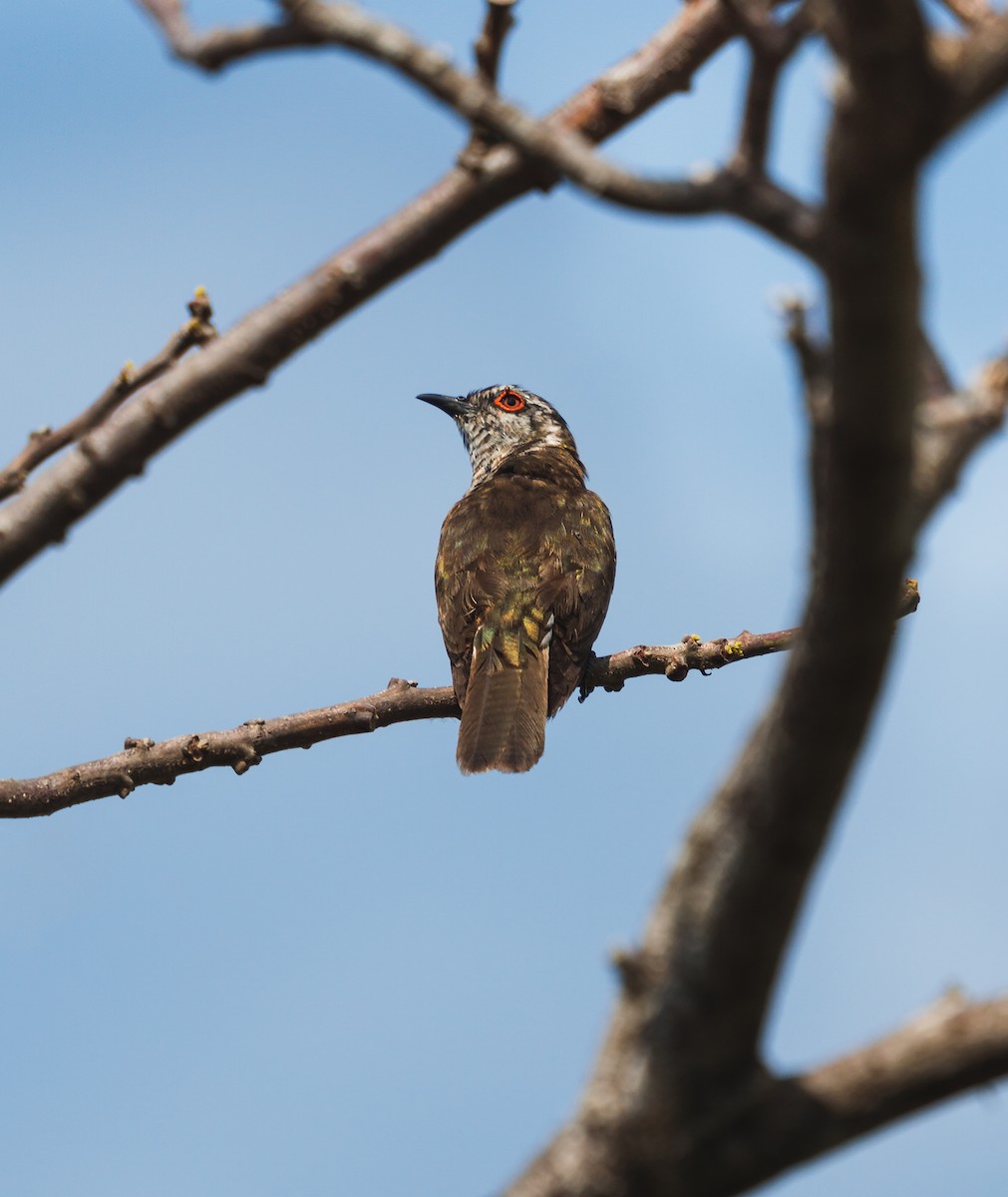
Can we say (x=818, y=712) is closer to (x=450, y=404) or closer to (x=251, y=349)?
(x=251, y=349)

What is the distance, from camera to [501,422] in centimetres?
1083

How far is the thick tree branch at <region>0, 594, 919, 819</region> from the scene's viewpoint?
14.1 feet

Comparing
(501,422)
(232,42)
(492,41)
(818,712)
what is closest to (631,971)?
(818,712)

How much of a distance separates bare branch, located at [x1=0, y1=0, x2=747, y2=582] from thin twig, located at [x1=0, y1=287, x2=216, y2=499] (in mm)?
216

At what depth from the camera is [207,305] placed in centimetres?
306

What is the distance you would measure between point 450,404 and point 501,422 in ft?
1.58

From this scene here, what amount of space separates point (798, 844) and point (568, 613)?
5.51 meters

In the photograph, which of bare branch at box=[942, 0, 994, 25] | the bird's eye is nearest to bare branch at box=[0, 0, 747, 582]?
bare branch at box=[942, 0, 994, 25]

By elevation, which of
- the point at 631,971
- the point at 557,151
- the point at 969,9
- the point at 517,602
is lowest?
the point at 631,971

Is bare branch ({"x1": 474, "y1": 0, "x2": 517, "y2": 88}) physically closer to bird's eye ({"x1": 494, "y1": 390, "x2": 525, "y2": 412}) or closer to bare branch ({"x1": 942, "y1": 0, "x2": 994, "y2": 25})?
bare branch ({"x1": 942, "y1": 0, "x2": 994, "y2": 25})

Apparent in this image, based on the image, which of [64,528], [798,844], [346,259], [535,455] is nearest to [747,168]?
[798,844]

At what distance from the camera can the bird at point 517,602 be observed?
22.5ft

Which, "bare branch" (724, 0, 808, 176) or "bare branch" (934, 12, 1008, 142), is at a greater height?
"bare branch" (724, 0, 808, 176)

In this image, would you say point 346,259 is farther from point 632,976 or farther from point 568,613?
point 568,613
